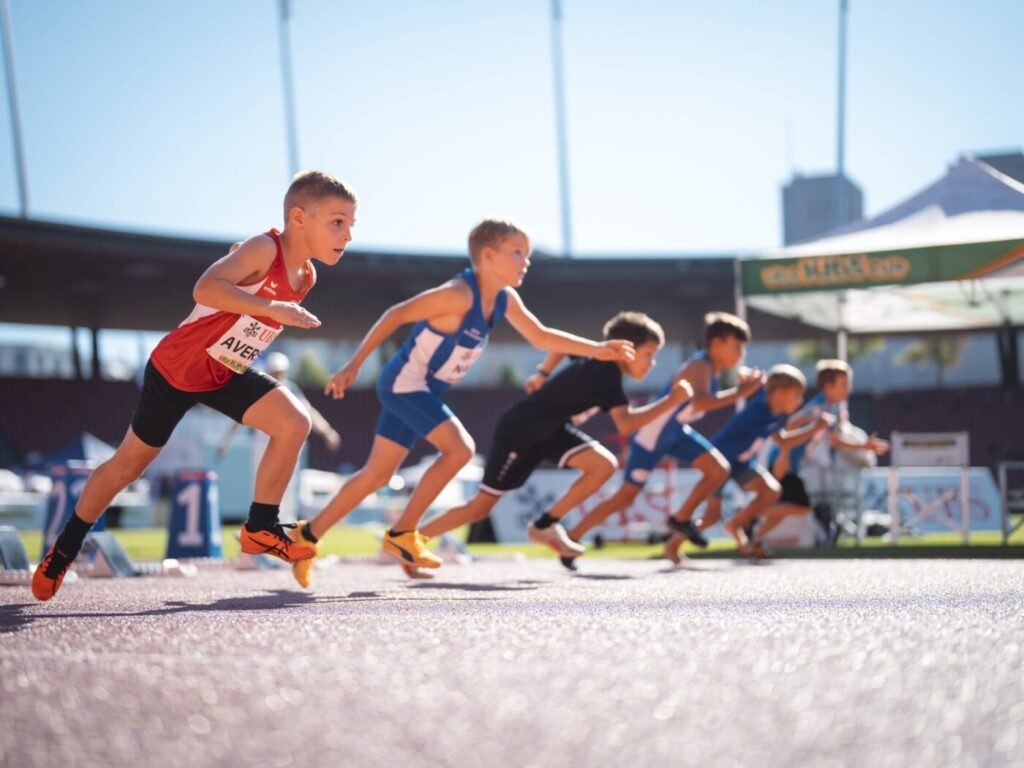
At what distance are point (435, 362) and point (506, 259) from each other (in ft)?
2.13

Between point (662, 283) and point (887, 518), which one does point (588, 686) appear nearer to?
point (887, 518)

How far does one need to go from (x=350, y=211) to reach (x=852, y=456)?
31.6 feet

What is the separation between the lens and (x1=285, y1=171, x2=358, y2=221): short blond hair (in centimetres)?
485

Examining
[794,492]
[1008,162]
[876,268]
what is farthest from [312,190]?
[1008,162]

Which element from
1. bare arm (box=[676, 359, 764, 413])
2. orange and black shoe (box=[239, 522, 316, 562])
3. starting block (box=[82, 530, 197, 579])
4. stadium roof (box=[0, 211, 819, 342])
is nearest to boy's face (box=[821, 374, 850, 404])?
bare arm (box=[676, 359, 764, 413])

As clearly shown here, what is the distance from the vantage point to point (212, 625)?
327 cm

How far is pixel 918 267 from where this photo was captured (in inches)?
483

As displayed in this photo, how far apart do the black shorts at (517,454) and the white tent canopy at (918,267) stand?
6.19 meters

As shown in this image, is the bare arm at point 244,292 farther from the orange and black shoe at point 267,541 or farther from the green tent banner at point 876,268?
the green tent banner at point 876,268

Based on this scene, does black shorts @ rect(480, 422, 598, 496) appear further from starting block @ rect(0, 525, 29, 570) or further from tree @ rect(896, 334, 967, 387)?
tree @ rect(896, 334, 967, 387)

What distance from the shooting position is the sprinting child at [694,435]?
8172mm

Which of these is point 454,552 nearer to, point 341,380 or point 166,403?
point 341,380

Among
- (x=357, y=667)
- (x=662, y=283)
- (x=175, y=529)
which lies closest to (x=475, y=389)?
(x=662, y=283)

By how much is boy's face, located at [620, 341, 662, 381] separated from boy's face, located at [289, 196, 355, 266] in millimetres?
2443
